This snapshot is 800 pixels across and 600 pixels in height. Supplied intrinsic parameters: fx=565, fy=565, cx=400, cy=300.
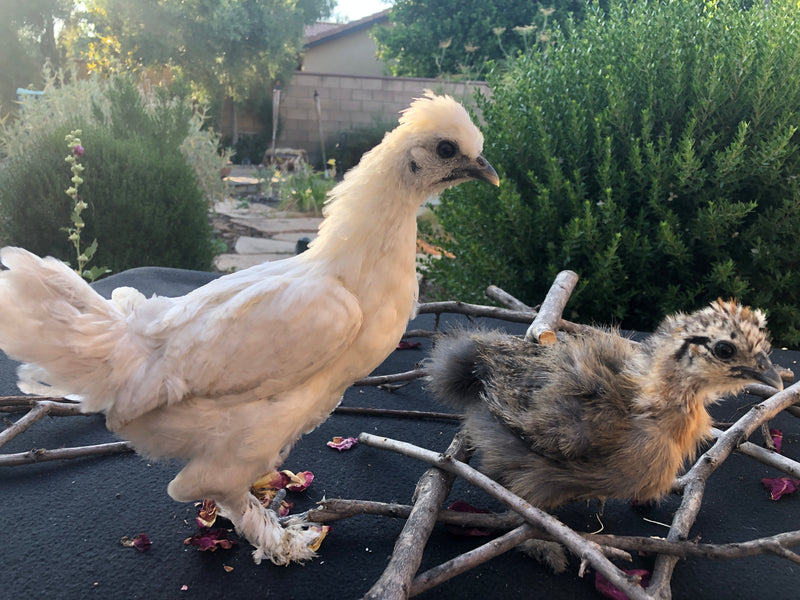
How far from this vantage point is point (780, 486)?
1738 millimetres

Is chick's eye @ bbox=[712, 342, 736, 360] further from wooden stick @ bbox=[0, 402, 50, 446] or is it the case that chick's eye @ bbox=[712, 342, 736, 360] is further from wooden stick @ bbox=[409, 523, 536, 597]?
wooden stick @ bbox=[0, 402, 50, 446]

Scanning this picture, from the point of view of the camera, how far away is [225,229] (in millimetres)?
7785

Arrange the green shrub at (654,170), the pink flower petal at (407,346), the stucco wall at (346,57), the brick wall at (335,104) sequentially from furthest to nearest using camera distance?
the stucco wall at (346,57), the brick wall at (335,104), the pink flower petal at (407,346), the green shrub at (654,170)

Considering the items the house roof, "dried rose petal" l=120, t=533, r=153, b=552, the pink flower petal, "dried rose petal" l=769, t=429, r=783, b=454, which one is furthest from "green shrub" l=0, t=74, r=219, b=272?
the house roof

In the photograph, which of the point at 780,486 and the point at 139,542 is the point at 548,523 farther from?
the point at 139,542

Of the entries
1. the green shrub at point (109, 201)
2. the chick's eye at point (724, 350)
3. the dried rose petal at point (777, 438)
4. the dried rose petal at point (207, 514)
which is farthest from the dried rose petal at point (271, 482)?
the green shrub at point (109, 201)

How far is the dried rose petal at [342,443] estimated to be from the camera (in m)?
2.00

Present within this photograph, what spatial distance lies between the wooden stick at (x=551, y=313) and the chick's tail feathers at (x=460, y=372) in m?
0.18

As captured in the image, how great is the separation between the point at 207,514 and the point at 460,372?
91 centimetres

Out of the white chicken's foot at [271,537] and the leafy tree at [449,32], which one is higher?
the leafy tree at [449,32]

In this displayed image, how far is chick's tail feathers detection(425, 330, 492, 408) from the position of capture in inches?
76.4

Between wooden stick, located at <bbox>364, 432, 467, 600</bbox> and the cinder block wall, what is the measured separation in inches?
526

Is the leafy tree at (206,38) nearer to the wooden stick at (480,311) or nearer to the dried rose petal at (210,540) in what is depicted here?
the wooden stick at (480,311)

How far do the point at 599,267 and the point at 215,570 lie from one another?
202 cm
